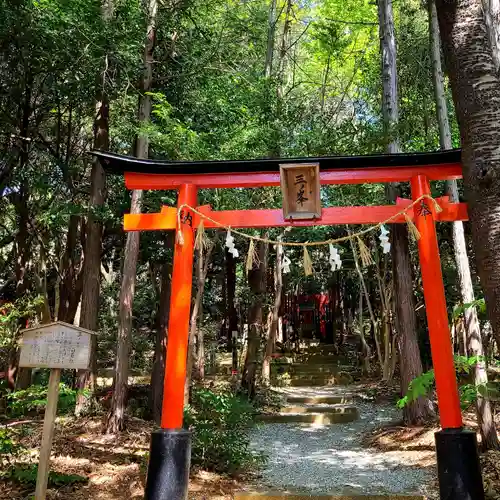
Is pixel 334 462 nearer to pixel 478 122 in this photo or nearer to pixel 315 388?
pixel 478 122

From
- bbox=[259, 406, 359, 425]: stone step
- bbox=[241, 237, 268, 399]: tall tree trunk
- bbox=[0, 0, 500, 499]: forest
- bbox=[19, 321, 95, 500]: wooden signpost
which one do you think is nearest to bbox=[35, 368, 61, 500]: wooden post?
bbox=[19, 321, 95, 500]: wooden signpost

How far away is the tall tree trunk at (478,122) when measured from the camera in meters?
3.46

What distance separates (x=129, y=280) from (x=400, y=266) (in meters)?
4.81

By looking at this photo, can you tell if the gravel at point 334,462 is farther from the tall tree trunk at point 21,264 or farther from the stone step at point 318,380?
the tall tree trunk at point 21,264

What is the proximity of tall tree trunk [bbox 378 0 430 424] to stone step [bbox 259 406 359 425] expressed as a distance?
2.15 metres

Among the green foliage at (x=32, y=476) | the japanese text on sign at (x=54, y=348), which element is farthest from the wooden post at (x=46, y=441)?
the green foliage at (x=32, y=476)

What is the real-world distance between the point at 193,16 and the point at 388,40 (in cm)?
388

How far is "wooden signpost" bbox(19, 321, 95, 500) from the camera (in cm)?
432

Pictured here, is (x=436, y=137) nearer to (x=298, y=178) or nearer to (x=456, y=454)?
(x=298, y=178)

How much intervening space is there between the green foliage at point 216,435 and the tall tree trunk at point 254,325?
15.8 ft

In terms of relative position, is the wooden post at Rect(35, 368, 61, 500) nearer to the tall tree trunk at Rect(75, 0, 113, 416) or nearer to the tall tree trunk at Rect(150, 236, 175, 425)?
the tall tree trunk at Rect(75, 0, 113, 416)

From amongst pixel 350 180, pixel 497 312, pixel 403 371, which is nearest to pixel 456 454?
pixel 497 312

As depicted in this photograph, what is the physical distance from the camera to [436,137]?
10586 millimetres

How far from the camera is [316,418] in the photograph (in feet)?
33.8
